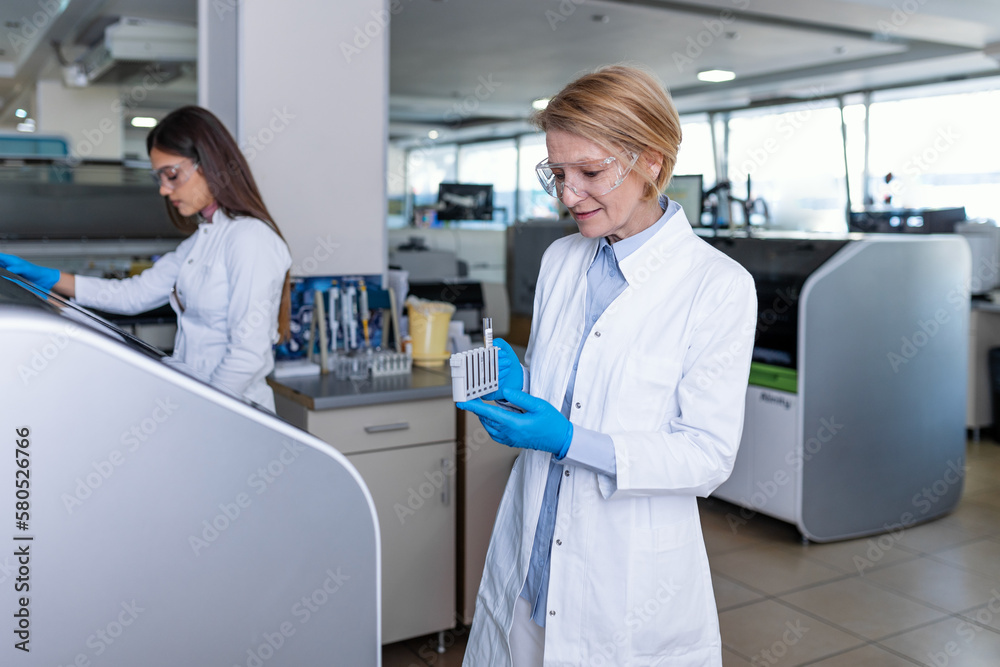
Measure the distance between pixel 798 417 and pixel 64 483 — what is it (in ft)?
11.2

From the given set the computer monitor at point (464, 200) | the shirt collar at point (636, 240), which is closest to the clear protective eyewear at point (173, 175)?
the shirt collar at point (636, 240)

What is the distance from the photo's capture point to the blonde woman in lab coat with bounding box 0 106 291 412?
2086 mm

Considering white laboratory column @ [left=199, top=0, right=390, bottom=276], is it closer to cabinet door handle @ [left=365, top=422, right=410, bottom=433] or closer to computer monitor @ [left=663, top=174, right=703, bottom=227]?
cabinet door handle @ [left=365, top=422, right=410, bottom=433]

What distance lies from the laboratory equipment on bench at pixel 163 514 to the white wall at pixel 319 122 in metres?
2.10

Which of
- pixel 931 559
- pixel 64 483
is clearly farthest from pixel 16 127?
pixel 64 483

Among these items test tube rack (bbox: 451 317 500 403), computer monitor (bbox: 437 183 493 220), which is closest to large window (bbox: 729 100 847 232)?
computer monitor (bbox: 437 183 493 220)

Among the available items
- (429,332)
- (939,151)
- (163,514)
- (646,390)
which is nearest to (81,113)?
(429,332)

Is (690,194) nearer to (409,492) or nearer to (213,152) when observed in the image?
(409,492)

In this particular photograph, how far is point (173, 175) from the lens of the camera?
2.09 metres

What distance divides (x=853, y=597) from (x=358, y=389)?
198 cm

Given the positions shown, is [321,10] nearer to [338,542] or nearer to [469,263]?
[338,542]

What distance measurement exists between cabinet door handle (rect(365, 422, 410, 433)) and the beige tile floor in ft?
2.32

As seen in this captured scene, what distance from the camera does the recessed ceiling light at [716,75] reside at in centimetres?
773

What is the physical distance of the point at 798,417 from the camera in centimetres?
368
